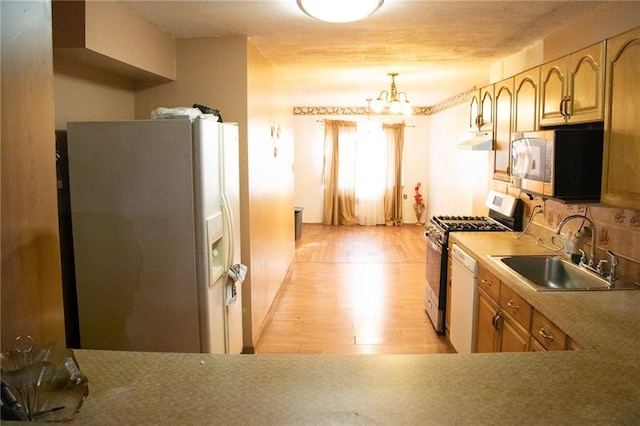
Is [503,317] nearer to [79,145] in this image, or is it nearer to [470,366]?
[470,366]

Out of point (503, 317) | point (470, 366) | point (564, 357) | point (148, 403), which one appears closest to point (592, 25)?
point (503, 317)

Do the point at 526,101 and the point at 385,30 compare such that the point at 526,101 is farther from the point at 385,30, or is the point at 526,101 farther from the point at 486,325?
the point at 486,325

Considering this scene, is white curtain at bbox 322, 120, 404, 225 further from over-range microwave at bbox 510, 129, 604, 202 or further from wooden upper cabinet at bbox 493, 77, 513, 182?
over-range microwave at bbox 510, 129, 604, 202

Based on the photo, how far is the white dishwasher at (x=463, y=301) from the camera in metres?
3.01

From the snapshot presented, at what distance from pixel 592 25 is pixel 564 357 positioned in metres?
2.15

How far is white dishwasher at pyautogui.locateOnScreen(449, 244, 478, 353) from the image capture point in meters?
3.01

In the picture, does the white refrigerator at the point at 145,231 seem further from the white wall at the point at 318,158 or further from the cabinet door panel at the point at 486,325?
the white wall at the point at 318,158

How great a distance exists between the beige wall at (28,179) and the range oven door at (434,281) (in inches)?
121

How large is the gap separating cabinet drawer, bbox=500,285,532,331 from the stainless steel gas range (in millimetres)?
1219

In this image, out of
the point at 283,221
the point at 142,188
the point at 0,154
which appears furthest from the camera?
the point at 283,221

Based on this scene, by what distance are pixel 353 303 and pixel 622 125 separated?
124 inches

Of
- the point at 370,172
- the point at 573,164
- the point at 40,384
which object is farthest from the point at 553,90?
the point at 370,172

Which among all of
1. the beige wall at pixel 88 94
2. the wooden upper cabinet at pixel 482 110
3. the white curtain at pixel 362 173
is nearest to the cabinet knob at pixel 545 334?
the wooden upper cabinet at pixel 482 110

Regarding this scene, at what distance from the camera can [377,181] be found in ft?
31.0
